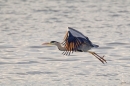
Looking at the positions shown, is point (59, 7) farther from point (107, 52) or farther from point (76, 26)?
point (107, 52)

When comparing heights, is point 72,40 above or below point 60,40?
above

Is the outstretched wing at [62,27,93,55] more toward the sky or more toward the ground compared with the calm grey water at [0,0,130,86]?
more toward the sky

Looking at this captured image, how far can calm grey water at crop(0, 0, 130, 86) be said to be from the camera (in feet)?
57.5

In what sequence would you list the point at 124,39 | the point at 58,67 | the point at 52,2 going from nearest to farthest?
the point at 58,67 < the point at 124,39 < the point at 52,2

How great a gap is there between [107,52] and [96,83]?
632 centimetres

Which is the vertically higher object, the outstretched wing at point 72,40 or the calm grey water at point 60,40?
the outstretched wing at point 72,40

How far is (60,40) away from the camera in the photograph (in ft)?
82.2

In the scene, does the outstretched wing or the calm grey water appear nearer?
the outstretched wing

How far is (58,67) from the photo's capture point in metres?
19.5

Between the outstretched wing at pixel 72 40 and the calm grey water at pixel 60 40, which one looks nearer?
the outstretched wing at pixel 72 40

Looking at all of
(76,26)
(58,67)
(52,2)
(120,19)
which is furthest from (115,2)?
(58,67)

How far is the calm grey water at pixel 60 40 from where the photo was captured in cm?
1753

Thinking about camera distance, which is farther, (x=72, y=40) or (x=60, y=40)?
(x=60, y=40)

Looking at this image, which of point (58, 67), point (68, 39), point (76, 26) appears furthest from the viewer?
point (76, 26)
